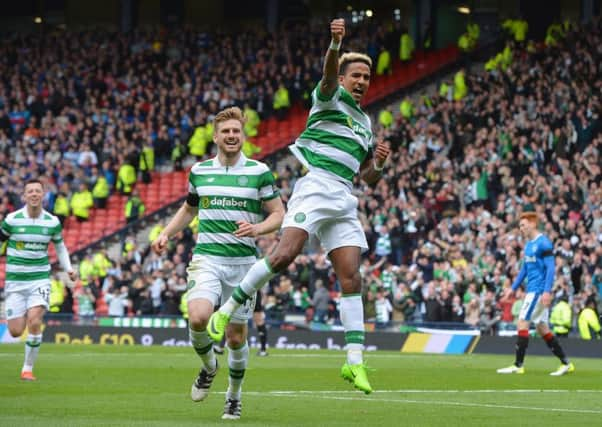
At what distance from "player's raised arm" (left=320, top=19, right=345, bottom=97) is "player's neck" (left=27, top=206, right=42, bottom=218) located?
25.2ft

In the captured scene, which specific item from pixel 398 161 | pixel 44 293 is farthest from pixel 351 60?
pixel 398 161

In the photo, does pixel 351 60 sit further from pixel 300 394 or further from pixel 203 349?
pixel 300 394

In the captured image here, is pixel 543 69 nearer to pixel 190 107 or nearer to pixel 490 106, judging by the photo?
pixel 490 106

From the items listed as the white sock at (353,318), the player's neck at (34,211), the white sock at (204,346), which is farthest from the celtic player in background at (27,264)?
the white sock at (353,318)

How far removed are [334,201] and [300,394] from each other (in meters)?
4.19

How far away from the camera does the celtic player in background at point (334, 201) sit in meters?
11.1

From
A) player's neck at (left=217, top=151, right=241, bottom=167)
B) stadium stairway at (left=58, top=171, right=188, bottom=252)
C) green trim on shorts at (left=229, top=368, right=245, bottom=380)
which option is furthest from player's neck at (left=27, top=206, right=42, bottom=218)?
stadium stairway at (left=58, top=171, right=188, bottom=252)

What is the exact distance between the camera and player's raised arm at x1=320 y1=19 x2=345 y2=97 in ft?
34.5

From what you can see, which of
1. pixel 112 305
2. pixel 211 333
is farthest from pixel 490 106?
pixel 211 333

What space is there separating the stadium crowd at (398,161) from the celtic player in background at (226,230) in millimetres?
11882

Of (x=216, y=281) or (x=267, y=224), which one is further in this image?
(x=216, y=281)

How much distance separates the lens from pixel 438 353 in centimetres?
2852

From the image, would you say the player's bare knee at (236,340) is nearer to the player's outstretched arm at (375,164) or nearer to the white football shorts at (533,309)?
the player's outstretched arm at (375,164)

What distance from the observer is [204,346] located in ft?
39.9
